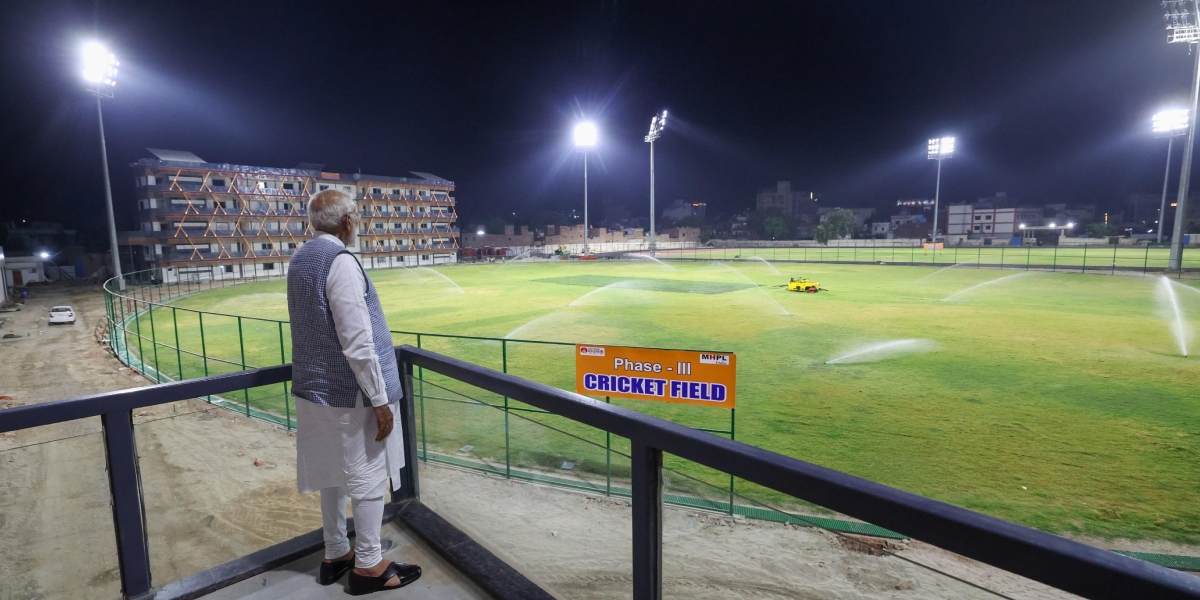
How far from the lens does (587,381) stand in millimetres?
7746

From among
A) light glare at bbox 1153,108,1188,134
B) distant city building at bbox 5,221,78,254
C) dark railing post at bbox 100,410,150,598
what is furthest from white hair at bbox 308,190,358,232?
distant city building at bbox 5,221,78,254

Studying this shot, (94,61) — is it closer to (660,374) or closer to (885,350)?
(660,374)

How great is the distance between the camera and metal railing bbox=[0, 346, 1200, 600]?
1.35 m

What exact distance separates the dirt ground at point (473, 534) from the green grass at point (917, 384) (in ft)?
2.15

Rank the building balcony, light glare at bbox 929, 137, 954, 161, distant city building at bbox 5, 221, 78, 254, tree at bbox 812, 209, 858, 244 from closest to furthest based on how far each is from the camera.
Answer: the building balcony
distant city building at bbox 5, 221, 78, 254
light glare at bbox 929, 137, 954, 161
tree at bbox 812, 209, 858, 244

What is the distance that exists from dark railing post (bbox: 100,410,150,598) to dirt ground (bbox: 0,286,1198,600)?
108mm

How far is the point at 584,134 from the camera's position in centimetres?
7088

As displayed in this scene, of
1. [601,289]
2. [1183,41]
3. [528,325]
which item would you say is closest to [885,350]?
[528,325]

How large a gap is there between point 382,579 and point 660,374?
459cm

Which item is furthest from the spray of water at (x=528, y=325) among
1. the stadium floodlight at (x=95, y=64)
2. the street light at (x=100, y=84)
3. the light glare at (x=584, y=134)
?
the light glare at (x=584, y=134)

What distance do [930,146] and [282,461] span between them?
9051 cm

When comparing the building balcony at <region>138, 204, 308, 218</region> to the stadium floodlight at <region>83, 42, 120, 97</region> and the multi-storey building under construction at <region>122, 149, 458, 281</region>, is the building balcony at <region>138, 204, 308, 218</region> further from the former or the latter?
the stadium floodlight at <region>83, 42, 120, 97</region>

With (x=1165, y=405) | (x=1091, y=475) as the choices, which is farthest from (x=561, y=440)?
(x=1165, y=405)

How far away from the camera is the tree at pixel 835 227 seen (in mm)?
97188
